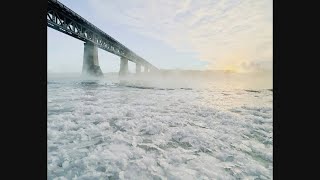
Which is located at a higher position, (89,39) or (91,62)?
(89,39)

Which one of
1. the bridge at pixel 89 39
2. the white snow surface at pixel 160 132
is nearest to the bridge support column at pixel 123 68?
the bridge at pixel 89 39

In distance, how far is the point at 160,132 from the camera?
17.1 feet

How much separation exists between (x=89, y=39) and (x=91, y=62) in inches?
75.8

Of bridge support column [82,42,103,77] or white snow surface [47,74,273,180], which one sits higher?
bridge support column [82,42,103,77]

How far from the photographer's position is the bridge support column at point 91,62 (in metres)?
7.30

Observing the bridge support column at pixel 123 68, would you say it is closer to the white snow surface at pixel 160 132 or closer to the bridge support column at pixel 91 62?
the bridge support column at pixel 91 62

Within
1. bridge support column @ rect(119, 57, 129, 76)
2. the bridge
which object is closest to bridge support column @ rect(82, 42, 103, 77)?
the bridge

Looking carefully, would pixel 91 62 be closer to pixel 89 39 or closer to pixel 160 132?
pixel 89 39

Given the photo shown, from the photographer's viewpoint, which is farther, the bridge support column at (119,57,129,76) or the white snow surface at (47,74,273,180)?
the bridge support column at (119,57,129,76)

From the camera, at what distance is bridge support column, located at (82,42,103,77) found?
7.30 m

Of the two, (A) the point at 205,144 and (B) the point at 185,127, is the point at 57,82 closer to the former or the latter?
(B) the point at 185,127

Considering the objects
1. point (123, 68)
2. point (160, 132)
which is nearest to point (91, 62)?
point (123, 68)

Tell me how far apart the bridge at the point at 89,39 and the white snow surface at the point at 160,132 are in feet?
2.52

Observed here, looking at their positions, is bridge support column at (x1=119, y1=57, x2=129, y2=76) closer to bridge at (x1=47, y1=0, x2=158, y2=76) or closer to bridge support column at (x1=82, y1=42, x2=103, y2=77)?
bridge at (x1=47, y1=0, x2=158, y2=76)
